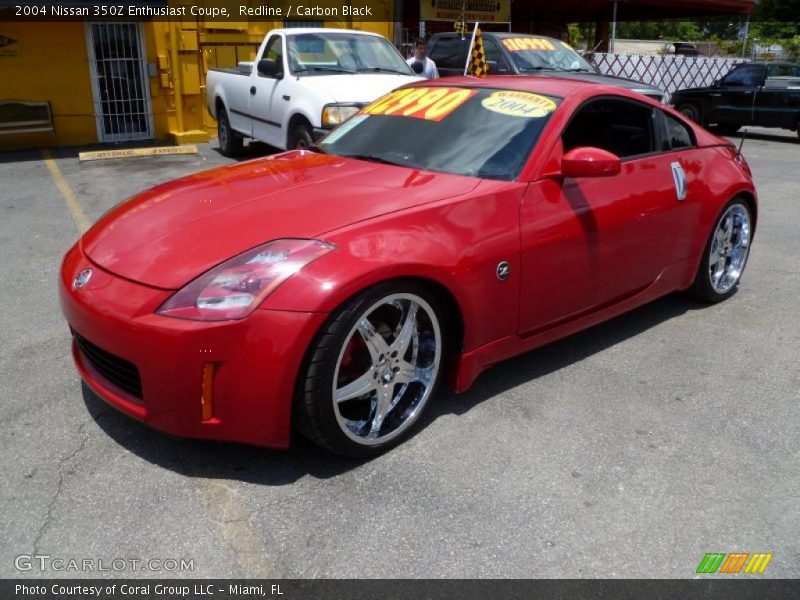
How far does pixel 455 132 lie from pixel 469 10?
50.9ft

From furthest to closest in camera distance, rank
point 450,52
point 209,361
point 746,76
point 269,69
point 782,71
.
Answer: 1. point 746,76
2. point 782,71
3. point 450,52
4. point 269,69
5. point 209,361

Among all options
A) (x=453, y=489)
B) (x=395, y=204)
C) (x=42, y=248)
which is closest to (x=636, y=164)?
(x=395, y=204)

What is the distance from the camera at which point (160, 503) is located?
2668 millimetres

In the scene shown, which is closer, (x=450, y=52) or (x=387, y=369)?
(x=387, y=369)

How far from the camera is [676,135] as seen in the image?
4406 mm

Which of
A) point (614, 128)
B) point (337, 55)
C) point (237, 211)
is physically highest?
point (337, 55)

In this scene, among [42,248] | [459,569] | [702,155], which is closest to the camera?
[459,569]

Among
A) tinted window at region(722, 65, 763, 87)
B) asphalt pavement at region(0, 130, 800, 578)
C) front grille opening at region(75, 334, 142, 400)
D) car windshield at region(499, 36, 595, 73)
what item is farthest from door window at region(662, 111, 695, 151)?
tinted window at region(722, 65, 763, 87)

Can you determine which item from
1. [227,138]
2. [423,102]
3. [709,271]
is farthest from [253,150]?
[709,271]

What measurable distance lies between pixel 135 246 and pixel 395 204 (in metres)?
1.09

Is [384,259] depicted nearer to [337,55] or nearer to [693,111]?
[337,55]

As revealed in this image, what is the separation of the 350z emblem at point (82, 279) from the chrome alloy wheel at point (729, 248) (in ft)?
11.9

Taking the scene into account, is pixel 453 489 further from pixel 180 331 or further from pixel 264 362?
pixel 180 331

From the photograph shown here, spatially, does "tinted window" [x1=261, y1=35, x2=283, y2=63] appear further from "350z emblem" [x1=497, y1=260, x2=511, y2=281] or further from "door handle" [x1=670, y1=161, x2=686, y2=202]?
"350z emblem" [x1=497, y1=260, x2=511, y2=281]
